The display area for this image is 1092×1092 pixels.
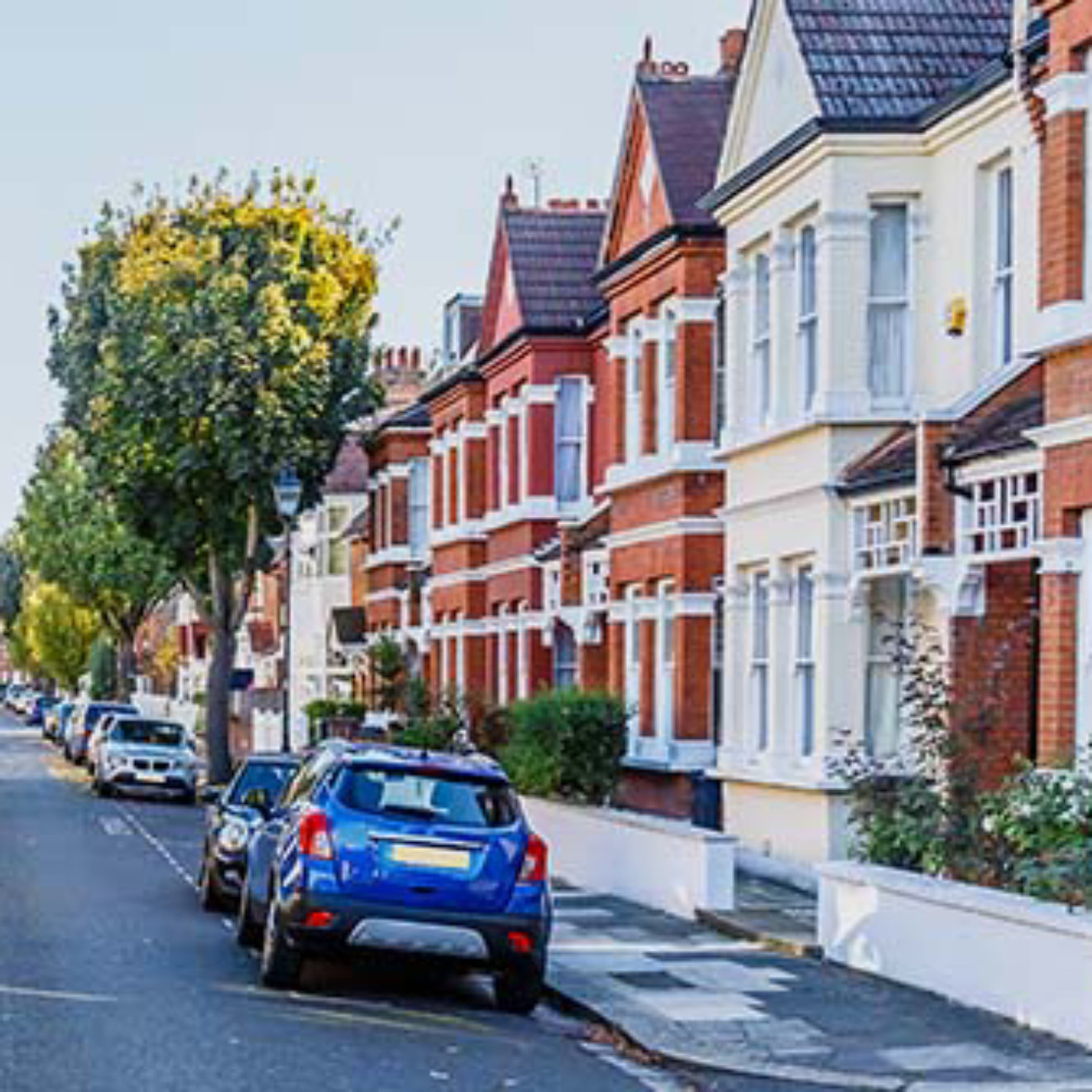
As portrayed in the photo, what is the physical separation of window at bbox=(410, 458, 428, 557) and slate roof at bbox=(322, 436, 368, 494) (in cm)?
1413

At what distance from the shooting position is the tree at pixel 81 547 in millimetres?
69062

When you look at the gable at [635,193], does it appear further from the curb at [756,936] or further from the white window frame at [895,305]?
the curb at [756,936]

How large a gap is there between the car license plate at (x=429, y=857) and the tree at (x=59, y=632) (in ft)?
263

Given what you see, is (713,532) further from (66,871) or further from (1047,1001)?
(1047,1001)

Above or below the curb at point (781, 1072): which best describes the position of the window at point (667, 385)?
above

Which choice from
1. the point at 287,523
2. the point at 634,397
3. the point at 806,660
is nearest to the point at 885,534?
the point at 806,660

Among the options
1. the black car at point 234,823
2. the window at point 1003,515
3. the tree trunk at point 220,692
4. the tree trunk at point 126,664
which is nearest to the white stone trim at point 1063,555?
the window at point 1003,515

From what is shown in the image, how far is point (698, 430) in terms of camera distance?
→ 27938 mm

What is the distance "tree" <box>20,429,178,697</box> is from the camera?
6906cm

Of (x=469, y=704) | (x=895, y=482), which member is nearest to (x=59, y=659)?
(x=469, y=704)

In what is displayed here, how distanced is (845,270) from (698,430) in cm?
543

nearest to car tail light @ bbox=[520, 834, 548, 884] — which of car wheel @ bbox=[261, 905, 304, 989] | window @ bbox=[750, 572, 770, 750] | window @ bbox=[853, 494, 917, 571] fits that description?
car wheel @ bbox=[261, 905, 304, 989]

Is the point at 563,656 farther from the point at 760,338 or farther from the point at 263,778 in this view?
the point at 263,778

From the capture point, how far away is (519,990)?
51.5 ft
